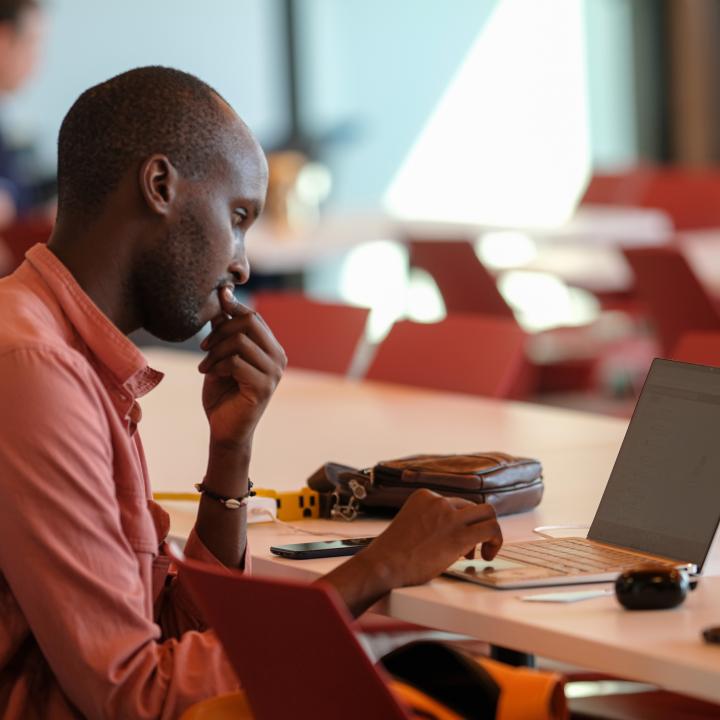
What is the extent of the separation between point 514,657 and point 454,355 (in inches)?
54.1

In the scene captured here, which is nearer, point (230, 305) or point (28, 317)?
point (28, 317)

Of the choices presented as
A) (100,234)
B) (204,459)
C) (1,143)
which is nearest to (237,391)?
(100,234)

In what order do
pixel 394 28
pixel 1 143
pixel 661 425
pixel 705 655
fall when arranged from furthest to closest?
1. pixel 394 28
2. pixel 1 143
3. pixel 661 425
4. pixel 705 655

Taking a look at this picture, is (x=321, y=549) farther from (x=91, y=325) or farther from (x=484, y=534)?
(x=91, y=325)

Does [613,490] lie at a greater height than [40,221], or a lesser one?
greater

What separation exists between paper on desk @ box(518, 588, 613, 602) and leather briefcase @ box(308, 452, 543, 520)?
0.43m

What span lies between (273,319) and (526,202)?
22.8ft

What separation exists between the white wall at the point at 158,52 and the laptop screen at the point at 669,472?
7.06 meters

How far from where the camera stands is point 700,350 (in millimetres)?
3246

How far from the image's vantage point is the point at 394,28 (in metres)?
10.7

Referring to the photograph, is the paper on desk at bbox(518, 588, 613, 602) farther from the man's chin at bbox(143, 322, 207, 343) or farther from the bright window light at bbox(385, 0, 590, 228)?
the bright window light at bbox(385, 0, 590, 228)

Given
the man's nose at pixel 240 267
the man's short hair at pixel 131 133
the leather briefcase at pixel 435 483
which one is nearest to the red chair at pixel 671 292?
the leather briefcase at pixel 435 483

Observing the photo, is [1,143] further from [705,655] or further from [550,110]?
[705,655]

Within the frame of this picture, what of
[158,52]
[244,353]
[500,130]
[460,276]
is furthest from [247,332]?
[500,130]
